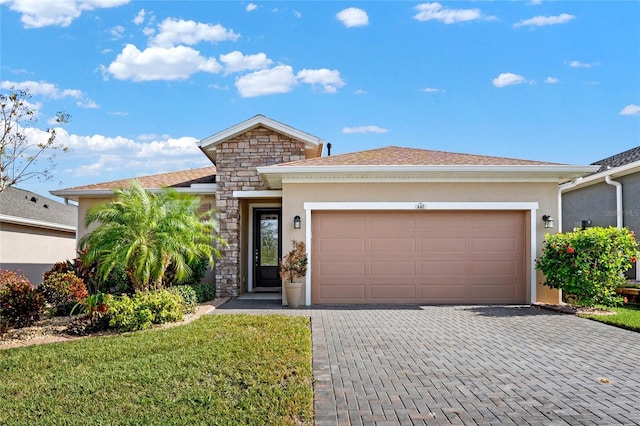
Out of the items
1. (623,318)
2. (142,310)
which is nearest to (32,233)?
(142,310)

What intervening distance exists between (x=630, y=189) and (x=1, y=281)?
1688cm

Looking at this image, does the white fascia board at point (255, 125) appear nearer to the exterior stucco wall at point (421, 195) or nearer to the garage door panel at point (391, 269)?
the exterior stucco wall at point (421, 195)

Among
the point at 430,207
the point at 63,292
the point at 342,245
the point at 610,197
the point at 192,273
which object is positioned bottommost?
the point at 63,292

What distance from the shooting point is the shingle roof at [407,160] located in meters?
12.0

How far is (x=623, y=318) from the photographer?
9.91 meters

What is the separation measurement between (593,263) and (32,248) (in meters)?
17.5

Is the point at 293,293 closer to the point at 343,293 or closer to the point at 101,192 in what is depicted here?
the point at 343,293

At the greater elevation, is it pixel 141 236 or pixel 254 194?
pixel 254 194

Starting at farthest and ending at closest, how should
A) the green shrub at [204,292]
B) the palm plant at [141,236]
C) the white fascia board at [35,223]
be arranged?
the white fascia board at [35,223] < the green shrub at [204,292] < the palm plant at [141,236]

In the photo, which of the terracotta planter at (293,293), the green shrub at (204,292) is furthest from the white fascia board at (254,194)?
the terracotta planter at (293,293)

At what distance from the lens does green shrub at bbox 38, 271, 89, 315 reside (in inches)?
412

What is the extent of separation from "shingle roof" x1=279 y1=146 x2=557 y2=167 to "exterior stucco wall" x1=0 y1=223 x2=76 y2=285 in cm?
1012

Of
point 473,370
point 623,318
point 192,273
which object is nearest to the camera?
point 473,370

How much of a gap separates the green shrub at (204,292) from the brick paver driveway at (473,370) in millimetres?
3602
